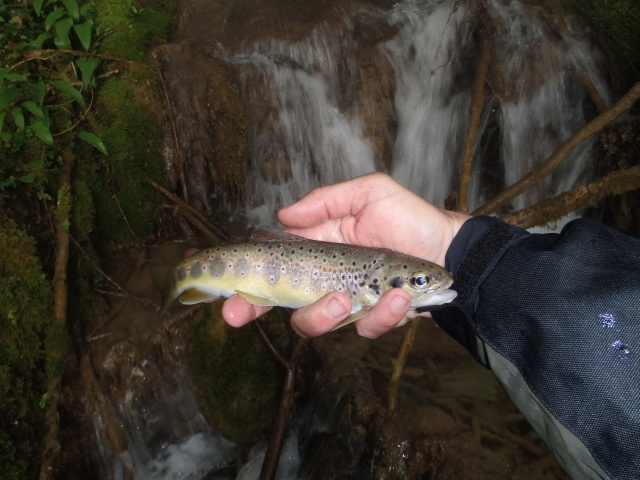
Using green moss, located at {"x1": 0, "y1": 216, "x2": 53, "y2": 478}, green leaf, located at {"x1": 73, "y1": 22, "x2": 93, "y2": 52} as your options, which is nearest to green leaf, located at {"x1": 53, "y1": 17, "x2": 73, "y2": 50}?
green leaf, located at {"x1": 73, "y1": 22, "x2": 93, "y2": 52}

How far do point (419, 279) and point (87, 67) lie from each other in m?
4.43

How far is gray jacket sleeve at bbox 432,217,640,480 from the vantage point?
6.67 feet

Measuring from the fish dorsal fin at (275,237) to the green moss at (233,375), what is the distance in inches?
77.0

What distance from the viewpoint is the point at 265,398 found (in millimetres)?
5262

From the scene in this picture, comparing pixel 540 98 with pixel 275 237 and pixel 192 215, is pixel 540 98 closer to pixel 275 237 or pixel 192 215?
pixel 192 215

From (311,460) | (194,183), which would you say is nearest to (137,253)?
(194,183)

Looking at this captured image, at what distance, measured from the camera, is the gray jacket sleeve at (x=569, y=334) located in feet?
6.67

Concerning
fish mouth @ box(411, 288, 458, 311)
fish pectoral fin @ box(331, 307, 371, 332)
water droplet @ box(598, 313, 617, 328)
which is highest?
water droplet @ box(598, 313, 617, 328)

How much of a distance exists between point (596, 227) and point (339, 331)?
3444 mm

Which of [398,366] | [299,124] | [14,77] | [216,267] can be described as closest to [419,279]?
[216,267]

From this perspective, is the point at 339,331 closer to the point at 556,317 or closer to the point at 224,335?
the point at 224,335

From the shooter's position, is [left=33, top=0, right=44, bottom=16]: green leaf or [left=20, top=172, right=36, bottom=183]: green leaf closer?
[left=20, top=172, right=36, bottom=183]: green leaf

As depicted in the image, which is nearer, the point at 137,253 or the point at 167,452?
the point at 167,452

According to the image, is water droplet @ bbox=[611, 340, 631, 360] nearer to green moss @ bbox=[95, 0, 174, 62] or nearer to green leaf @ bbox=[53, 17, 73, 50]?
green leaf @ bbox=[53, 17, 73, 50]
